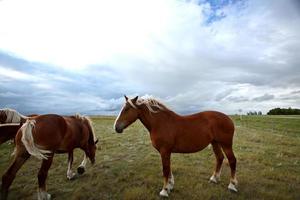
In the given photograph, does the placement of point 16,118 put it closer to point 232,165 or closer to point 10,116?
point 10,116

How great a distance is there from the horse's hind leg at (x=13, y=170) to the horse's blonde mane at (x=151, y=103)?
2.84 m

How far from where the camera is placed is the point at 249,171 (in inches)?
319

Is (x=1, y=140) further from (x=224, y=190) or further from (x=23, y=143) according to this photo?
(x=224, y=190)

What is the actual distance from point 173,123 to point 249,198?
2450 mm

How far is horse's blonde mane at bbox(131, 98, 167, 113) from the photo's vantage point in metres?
6.48

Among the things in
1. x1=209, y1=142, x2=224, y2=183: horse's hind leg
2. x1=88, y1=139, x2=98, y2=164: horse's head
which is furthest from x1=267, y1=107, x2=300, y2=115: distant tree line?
x1=88, y1=139, x2=98, y2=164: horse's head

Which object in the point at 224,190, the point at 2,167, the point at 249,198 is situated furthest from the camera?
the point at 2,167

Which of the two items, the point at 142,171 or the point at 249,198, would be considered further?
the point at 142,171

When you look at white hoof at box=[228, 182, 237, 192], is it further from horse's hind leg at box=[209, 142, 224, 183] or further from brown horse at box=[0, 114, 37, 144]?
brown horse at box=[0, 114, 37, 144]

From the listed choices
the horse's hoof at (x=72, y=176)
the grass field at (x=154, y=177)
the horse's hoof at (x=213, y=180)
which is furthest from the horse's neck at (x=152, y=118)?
the horse's hoof at (x=72, y=176)

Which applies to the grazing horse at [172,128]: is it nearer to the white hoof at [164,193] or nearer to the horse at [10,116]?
the white hoof at [164,193]

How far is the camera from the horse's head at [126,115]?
20.6ft

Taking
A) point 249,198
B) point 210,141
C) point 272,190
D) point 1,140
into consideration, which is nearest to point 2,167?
point 1,140

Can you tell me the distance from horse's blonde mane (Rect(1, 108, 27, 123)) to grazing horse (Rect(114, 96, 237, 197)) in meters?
3.46
